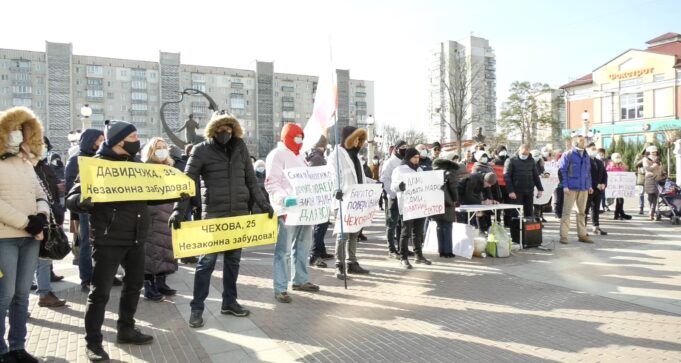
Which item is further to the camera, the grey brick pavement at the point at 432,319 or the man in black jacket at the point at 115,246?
the grey brick pavement at the point at 432,319

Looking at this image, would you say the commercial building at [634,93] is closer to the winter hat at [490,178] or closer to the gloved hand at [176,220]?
the winter hat at [490,178]

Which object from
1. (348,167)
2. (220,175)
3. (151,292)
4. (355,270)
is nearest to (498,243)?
(355,270)

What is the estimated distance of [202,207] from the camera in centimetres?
537

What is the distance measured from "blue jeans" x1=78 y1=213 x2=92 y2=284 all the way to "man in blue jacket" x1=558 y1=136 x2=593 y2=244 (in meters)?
8.98

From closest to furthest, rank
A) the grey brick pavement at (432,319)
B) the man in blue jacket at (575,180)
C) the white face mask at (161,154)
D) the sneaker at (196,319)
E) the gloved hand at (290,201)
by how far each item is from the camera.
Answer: the grey brick pavement at (432,319) → the sneaker at (196,319) → the white face mask at (161,154) → the gloved hand at (290,201) → the man in blue jacket at (575,180)

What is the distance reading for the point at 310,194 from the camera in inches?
261

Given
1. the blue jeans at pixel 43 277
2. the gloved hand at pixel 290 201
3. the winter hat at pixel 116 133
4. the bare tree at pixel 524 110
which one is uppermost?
the bare tree at pixel 524 110

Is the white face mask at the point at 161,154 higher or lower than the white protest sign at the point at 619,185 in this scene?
higher

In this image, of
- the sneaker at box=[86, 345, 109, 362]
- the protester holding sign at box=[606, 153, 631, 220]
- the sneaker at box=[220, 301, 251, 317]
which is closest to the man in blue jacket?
the protester holding sign at box=[606, 153, 631, 220]

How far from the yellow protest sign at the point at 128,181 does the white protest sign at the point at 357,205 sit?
2.80 meters

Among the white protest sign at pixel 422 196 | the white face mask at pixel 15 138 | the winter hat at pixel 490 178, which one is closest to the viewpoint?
the white face mask at pixel 15 138

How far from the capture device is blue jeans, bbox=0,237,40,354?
4.02m

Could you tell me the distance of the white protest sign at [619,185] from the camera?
581 inches

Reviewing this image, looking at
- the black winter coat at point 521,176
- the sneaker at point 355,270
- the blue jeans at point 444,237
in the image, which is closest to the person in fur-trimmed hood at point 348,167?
the sneaker at point 355,270
